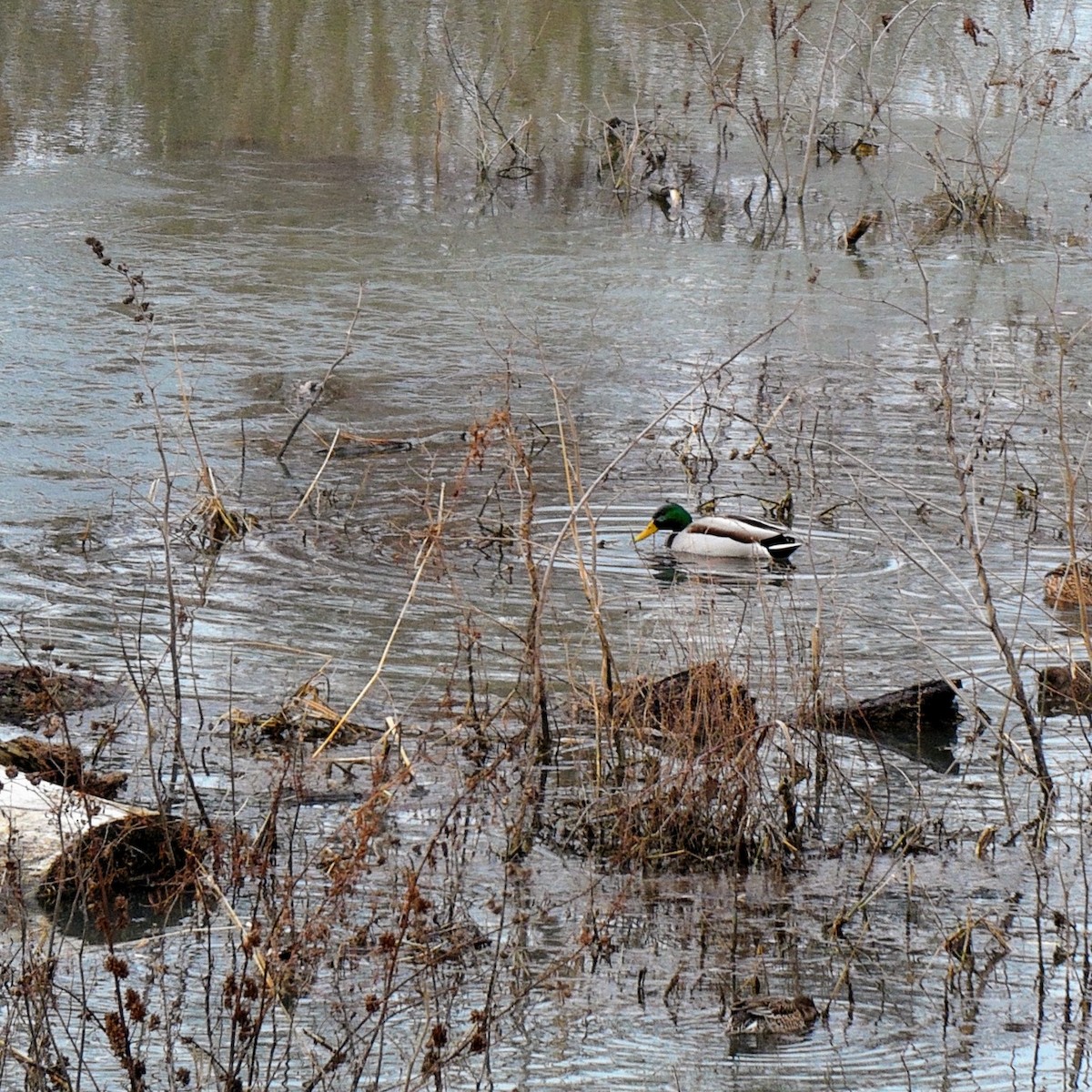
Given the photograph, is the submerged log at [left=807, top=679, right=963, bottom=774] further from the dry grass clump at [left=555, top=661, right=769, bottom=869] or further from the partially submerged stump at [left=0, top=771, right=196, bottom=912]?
the partially submerged stump at [left=0, top=771, right=196, bottom=912]

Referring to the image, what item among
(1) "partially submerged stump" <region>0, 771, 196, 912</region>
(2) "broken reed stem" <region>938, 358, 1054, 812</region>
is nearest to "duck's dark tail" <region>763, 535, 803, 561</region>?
(2) "broken reed stem" <region>938, 358, 1054, 812</region>

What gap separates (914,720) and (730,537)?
261 centimetres

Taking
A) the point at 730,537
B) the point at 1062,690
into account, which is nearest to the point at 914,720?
the point at 1062,690

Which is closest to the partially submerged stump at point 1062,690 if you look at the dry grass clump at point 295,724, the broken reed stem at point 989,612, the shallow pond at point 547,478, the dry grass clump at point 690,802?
the shallow pond at point 547,478

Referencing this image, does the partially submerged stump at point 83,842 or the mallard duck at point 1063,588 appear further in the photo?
the mallard duck at point 1063,588

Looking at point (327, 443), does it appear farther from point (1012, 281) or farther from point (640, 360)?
point (1012, 281)

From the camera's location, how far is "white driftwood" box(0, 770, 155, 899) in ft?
17.3

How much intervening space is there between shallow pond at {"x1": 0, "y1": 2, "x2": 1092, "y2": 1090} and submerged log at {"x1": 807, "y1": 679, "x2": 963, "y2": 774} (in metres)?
0.09

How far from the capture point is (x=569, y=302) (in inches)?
566

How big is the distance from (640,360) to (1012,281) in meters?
4.11

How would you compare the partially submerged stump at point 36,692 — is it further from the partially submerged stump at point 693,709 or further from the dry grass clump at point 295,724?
the partially submerged stump at point 693,709

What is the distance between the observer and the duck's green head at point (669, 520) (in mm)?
9758

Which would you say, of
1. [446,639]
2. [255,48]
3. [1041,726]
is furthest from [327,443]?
[255,48]

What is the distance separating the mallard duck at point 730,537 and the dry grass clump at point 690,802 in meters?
3.51
